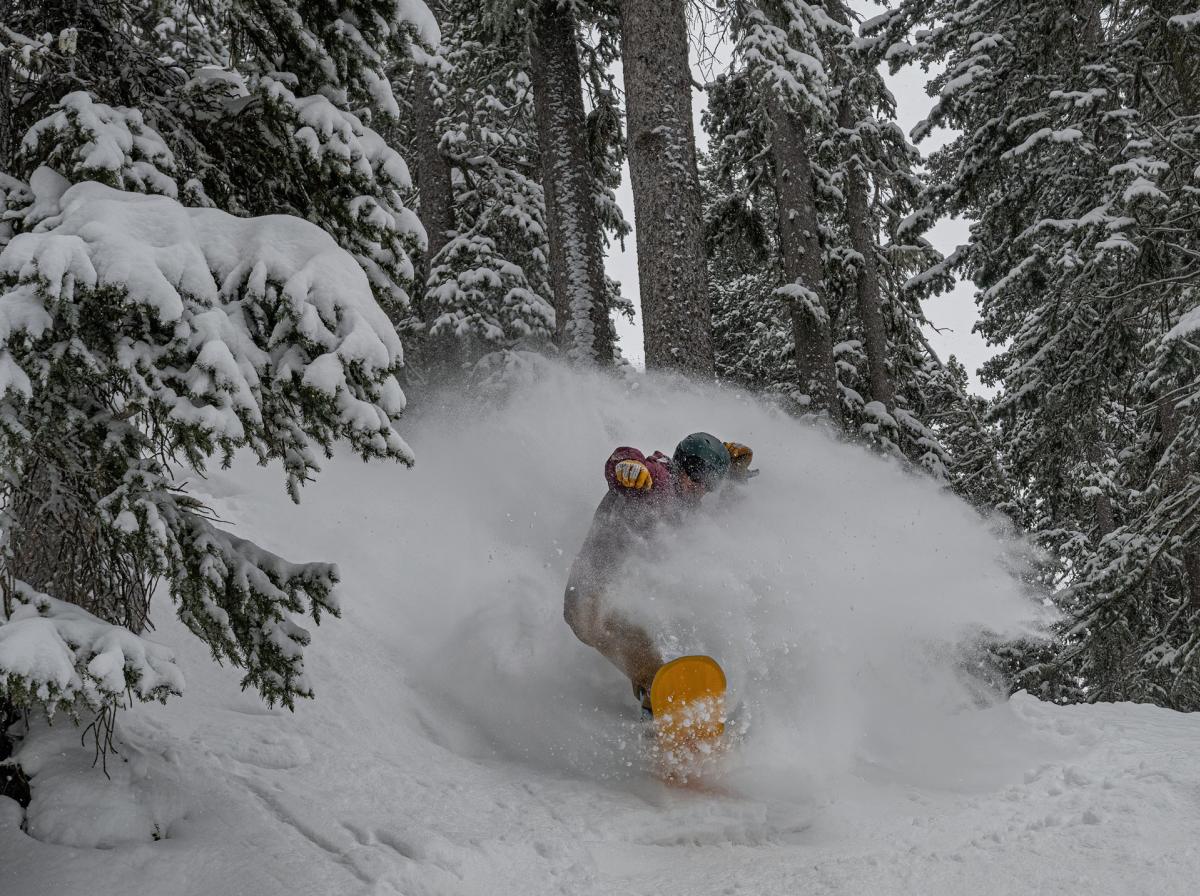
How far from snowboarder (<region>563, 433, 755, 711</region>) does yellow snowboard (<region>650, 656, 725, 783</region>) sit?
23.0 inches

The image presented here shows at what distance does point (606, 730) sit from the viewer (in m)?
4.89

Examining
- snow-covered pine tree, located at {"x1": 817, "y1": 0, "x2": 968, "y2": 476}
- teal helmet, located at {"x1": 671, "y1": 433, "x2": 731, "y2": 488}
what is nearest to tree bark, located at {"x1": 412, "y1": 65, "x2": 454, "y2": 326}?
snow-covered pine tree, located at {"x1": 817, "y1": 0, "x2": 968, "y2": 476}

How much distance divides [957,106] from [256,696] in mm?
11050

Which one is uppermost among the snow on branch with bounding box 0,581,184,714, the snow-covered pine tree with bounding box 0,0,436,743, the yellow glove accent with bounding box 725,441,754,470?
the yellow glove accent with bounding box 725,441,754,470

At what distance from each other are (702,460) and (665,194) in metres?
2.95

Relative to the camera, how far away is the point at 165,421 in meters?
2.46

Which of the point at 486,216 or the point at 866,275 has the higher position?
the point at 866,275

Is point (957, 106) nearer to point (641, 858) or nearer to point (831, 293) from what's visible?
point (831, 293)

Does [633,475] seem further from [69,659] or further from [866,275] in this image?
[866,275]

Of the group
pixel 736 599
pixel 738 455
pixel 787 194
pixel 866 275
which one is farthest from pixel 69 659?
pixel 866 275

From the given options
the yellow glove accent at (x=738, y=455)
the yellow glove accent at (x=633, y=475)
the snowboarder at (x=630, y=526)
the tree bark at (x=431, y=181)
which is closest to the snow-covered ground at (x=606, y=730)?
the snowboarder at (x=630, y=526)

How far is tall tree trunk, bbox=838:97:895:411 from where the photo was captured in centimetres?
1398

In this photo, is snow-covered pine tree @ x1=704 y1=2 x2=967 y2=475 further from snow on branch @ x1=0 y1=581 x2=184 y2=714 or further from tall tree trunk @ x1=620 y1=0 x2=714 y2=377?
snow on branch @ x1=0 y1=581 x2=184 y2=714

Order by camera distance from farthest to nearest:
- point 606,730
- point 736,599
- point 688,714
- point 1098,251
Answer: point 1098,251 < point 736,599 < point 606,730 < point 688,714
